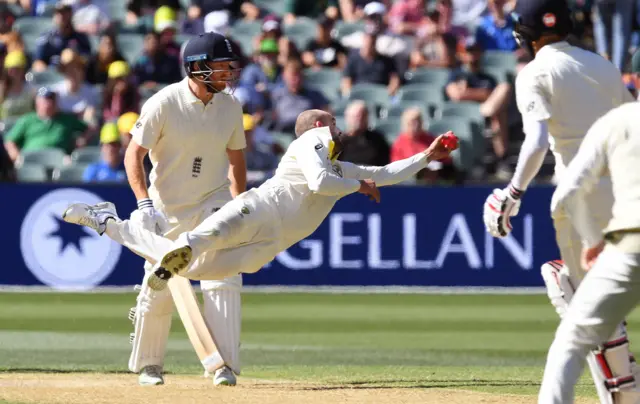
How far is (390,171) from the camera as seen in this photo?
8547 mm

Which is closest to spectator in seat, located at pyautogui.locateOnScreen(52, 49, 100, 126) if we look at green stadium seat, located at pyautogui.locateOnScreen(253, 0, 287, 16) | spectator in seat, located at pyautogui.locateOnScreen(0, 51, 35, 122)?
spectator in seat, located at pyautogui.locateOnScreen(0, 51, 35, 122)

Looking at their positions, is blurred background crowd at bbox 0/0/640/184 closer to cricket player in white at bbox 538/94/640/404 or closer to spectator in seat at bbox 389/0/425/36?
spectator in seat at bbox 389/0/425/36

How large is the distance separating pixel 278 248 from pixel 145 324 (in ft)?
3.65

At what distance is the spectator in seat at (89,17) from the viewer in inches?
782

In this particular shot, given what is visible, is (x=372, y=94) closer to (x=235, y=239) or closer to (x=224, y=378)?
(x=224, y=378)

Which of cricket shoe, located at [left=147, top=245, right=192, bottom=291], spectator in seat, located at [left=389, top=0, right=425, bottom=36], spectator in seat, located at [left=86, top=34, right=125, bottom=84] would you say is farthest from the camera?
spectator in seat, located at [left=389, top=0, right=425, bottom=36]

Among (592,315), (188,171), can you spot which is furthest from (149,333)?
(592,315)

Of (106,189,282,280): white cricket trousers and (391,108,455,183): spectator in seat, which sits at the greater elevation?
(106,189,282,280): white cricket trousers

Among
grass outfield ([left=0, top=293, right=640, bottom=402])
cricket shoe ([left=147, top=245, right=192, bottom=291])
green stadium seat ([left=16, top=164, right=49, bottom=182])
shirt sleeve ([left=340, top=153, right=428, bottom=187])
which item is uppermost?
shirt sleeve ([left=340, top=153, right=428, bottom=187])

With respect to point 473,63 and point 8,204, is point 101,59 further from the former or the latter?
point 473,63

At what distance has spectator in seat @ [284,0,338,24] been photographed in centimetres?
1983

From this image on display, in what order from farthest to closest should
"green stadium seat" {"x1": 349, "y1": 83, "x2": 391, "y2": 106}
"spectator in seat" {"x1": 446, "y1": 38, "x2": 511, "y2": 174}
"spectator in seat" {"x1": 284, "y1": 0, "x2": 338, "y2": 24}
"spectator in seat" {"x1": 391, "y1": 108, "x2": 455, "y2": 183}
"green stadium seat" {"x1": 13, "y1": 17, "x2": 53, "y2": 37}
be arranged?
"green stadium seat" {"x1": 13, "y1": 17, "x2": 53, "y2": 37} → "spectator in seat" {"x1": 284, "y1": 0, "x2": 338, "y2": 24} → "green stadium seat" {"x1": 349, "y1": 83, "x2": 391, "y2": 106} → "spectator in seat" {"x1": 446, "y1": 38, "x2": 511, "y2": 174} → "spectator in seat" {"x1": 391, "y1": 108, "x2": 455, "y2": 183}

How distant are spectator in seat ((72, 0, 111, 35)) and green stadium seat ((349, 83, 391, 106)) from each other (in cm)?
413

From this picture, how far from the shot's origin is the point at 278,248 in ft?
27.3
